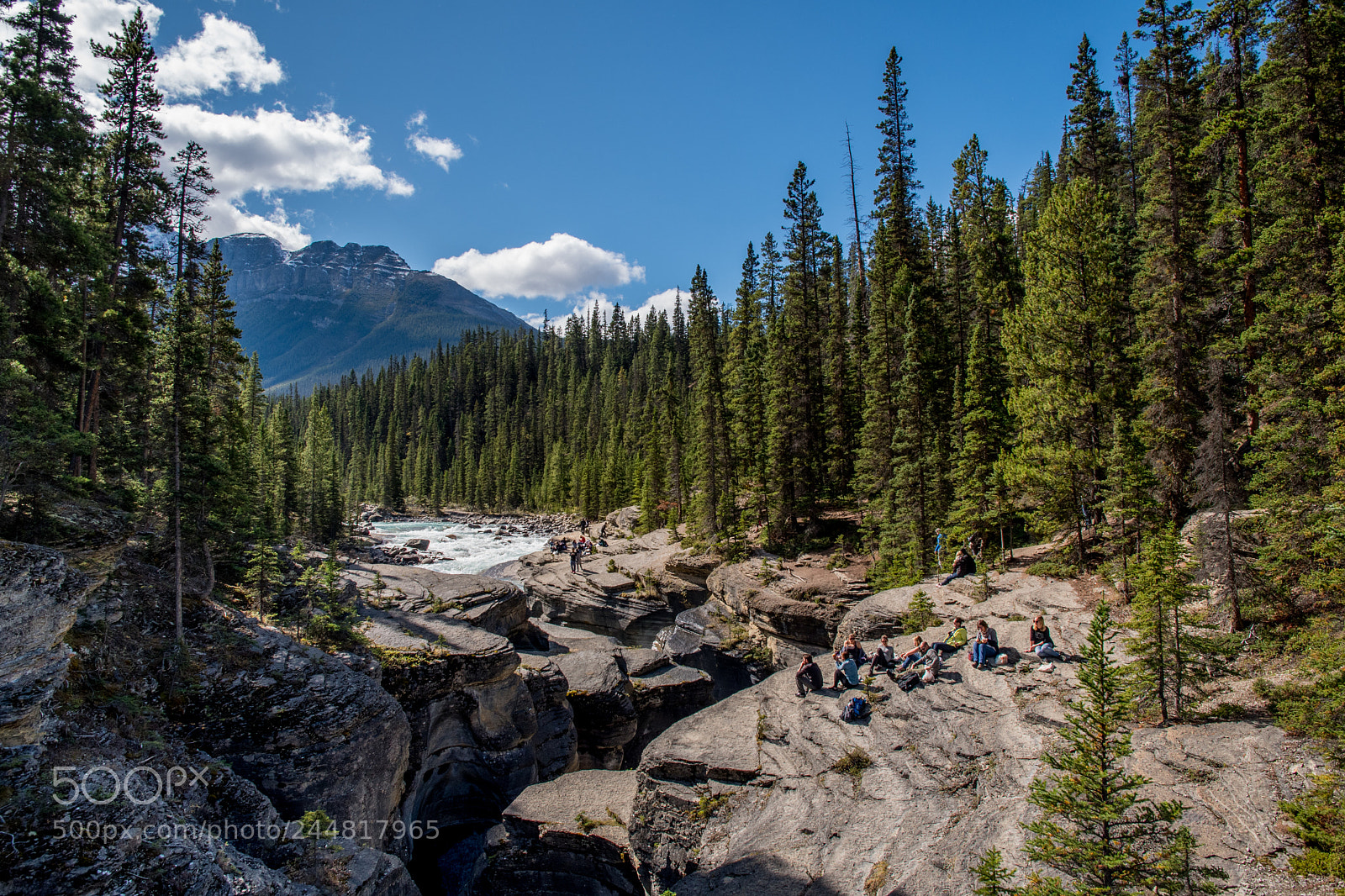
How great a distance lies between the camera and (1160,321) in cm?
1883

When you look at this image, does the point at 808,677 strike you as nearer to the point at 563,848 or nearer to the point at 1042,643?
the point at 1042,643

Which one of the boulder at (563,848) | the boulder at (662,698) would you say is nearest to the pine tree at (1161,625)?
the boulder at (563,848)

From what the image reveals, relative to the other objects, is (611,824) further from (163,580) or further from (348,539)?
(348,539)

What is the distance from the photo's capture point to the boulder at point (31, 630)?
845 centimetres

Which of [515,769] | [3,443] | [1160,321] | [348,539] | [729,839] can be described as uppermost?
[1160,321]

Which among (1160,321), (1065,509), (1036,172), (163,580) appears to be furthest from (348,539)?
(1036,172)

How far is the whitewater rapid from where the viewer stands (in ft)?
171

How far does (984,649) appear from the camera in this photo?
15.8 metres

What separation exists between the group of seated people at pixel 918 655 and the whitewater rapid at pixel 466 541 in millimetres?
33082

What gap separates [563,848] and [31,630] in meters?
13.7

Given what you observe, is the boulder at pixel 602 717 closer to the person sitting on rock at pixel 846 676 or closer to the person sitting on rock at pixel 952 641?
the person sitting on rock at pixel 846 676

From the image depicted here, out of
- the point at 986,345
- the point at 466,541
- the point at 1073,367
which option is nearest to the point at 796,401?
the point at 986,345

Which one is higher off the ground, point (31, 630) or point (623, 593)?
point (31, 630)

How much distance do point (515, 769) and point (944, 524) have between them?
2140 cm
